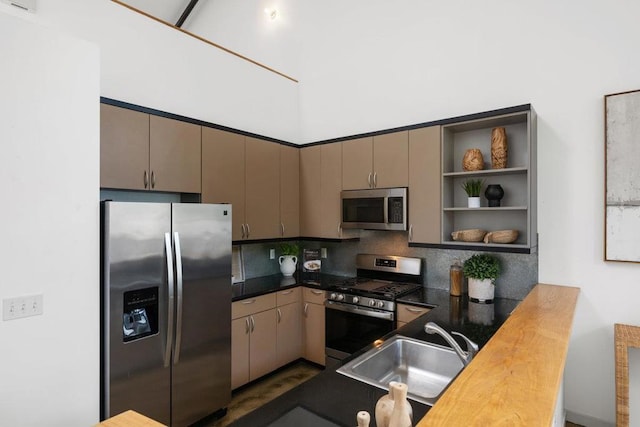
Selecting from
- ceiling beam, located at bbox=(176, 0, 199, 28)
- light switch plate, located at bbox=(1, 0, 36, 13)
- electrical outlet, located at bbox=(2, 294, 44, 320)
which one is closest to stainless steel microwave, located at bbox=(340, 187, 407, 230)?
electrical outlet, located at bbox=(2, 294, 44, 320)

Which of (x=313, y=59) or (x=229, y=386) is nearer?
(x=229, y=386)

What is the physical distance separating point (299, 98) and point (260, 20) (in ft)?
3.71

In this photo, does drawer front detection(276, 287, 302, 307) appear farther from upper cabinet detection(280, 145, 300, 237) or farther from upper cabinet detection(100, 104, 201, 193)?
upper cabinet detection(100, 104, 201, 193)

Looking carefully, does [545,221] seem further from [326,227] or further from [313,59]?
[313,59]

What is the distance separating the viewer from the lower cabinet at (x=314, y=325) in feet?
11.0

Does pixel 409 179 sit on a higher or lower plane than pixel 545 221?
higher

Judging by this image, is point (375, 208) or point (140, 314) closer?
point (140, 314)

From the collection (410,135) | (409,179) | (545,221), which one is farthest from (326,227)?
(545,221)

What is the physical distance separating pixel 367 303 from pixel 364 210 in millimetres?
839

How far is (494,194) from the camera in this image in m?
2.67

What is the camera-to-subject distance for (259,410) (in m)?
1.20

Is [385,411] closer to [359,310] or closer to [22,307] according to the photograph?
[22,307]

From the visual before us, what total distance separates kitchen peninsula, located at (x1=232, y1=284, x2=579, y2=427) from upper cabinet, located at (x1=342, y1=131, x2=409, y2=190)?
157cm

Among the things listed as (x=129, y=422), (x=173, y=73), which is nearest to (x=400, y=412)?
(x=129, y=422)
